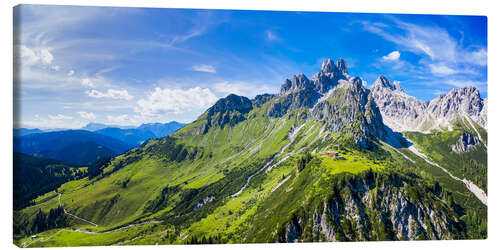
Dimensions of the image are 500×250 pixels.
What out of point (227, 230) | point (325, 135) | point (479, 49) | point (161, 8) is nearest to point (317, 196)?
point (227, 230)

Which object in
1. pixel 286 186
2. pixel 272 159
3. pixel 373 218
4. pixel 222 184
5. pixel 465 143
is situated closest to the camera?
pixel 373 218

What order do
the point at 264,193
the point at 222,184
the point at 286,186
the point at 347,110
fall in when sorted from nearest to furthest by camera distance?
the point at 286,186 → the point at 264,193 → the point at 222,184 → the point at 347,110

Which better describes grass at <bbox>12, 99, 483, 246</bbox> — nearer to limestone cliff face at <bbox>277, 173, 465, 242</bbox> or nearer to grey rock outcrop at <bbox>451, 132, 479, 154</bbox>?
limestone cliff face at <bbox>277, 173, 465, 242</bbox>

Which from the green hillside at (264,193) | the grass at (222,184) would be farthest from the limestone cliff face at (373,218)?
the grass at (222,184)

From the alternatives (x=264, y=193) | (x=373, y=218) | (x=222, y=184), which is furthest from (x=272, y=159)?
(x=373, y=218)

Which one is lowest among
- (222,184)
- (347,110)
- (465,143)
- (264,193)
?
(222,184)

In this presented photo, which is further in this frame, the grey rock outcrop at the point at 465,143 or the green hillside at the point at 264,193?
the grey rock outcrop at the point at 465,143

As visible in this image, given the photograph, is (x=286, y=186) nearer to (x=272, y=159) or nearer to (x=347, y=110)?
(x=272, y=159)

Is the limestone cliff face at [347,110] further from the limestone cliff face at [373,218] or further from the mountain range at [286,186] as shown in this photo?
the limestone cliff face at [373,218]

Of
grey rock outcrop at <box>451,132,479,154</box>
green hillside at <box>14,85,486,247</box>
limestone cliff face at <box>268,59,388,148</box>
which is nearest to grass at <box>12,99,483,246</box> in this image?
green hillside at <box>14,85,486,247</box>
